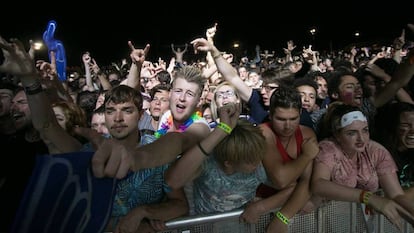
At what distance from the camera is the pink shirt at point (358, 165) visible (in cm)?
264

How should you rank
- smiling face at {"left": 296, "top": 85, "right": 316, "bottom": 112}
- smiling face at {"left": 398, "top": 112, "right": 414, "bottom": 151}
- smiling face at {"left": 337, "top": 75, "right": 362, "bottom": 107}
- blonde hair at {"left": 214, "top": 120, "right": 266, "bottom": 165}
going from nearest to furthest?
1. blonde hair at {"left": 214, "top": 120, "right": 266, "bottom": 165}
2. smiling face at {"left": 398, "top": 112, "right": 414, "bottom": 151}
3. smiling face at {"left": 337, "top": 75, "right": 362, "bottom": 107}
4. smiling face at {"left": 296, "top": 85, "right": 316, "bottom": 112}

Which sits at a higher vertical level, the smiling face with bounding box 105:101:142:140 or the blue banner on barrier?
the smiling face with bounding box 105:101:142:140

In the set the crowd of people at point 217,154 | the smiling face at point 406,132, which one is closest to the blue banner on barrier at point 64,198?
the crowd of people at point 217,154

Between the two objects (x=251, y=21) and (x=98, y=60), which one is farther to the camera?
(x=251, y=21)

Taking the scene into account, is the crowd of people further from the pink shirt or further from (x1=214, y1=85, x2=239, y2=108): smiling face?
(x1=214, y1=85, x2=239, y2=108): smiling face

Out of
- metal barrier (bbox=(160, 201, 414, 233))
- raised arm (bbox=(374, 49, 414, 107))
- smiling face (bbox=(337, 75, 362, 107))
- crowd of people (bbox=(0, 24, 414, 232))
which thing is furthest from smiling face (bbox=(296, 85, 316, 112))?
A: metal barrier (bbox=(160, 201, 414, 233))

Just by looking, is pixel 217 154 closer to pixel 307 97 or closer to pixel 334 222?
pixel 334 222

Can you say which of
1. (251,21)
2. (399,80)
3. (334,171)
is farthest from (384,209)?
(251,21)

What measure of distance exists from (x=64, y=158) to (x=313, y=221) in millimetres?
1810

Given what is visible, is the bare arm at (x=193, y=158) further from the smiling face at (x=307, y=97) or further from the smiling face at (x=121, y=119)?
the smiling face at (x=307, y=97)

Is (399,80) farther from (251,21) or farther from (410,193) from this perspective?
(251,21)

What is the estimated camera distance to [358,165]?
8.92 feet

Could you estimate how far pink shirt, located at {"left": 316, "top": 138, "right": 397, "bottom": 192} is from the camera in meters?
2.64

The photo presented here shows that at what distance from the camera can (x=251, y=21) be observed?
141 ft
